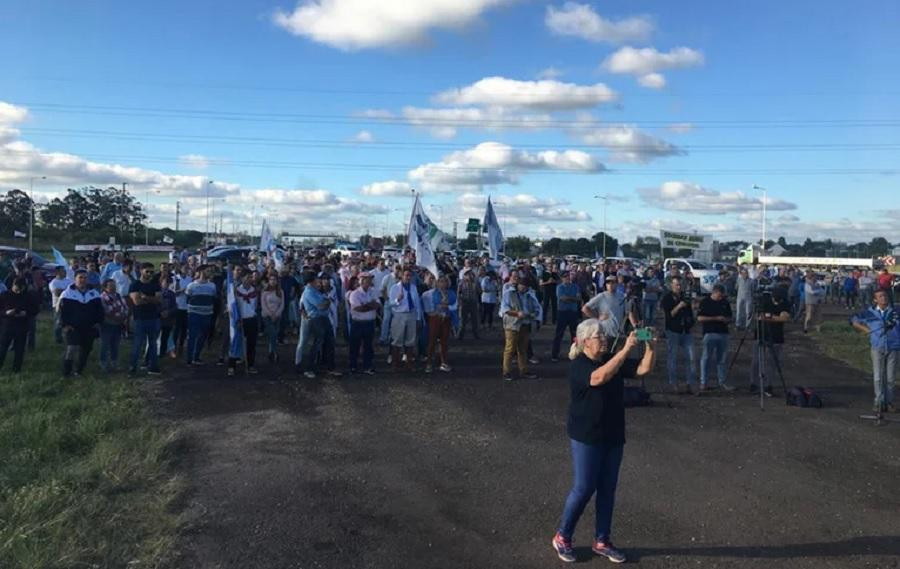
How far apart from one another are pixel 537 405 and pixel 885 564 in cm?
535

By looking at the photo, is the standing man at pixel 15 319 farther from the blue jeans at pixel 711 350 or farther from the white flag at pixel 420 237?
the blue jeans at pixel 711 350

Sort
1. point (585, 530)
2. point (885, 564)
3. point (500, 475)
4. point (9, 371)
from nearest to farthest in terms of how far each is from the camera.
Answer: point (885, 564)
point (585, 530)
point (500, 475)
point (9, 371)

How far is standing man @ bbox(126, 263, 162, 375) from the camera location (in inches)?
458

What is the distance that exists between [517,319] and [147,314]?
6.18 m

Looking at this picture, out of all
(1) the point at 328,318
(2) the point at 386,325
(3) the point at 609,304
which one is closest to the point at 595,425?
(3) the point at 609,304

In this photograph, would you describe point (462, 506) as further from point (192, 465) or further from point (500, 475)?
point (192, 465)

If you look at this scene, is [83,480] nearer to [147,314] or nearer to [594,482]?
[594,482]

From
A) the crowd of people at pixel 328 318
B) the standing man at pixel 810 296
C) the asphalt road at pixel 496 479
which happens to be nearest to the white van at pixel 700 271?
the standing man at pixel 810 296

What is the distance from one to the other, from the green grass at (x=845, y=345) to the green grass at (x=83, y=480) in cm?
1293

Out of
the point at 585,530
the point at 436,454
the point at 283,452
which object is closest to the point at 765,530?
the point at 585,530

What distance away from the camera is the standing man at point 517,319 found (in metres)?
11.8

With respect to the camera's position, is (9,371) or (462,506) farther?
(9,371)

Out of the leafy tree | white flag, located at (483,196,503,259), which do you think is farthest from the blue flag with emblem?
the leafy tree

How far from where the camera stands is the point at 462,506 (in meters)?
A: 6.15
